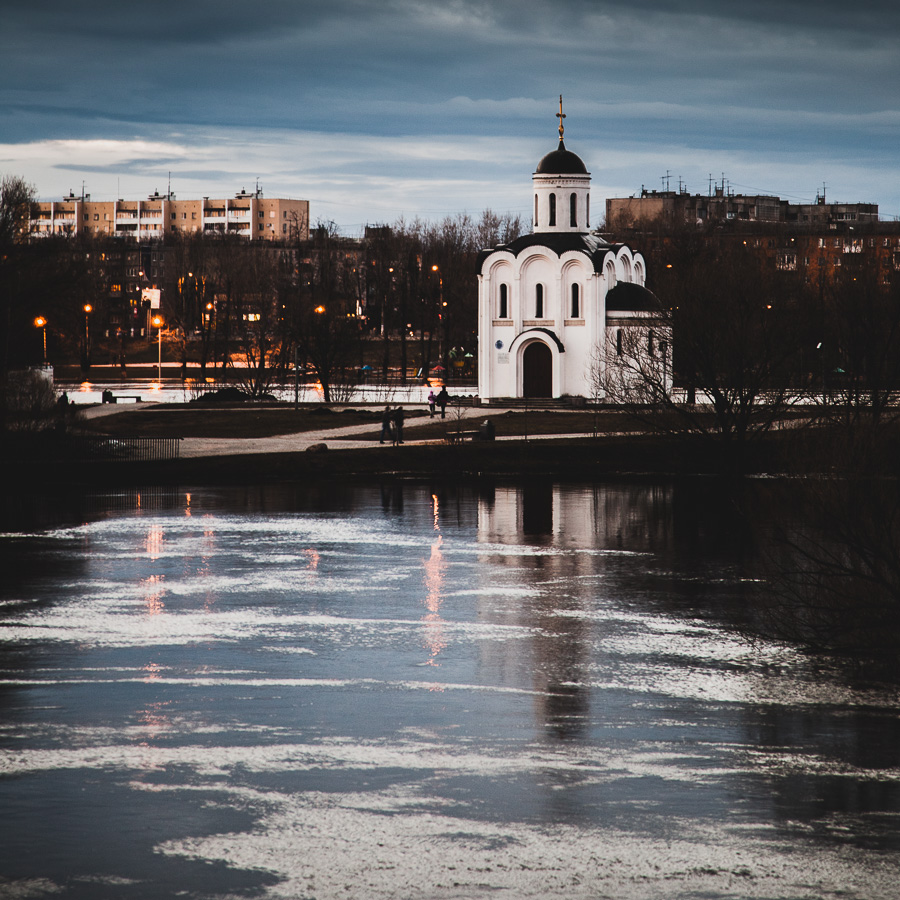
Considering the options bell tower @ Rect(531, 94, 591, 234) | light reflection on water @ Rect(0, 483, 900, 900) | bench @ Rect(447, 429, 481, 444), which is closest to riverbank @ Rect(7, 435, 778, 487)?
bench @ Rect(447, 429, 481, 444)

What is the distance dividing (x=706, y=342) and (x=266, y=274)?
91.3m

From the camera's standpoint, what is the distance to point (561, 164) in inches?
2788

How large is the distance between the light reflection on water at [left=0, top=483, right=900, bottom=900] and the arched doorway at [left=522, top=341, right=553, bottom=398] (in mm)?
45296

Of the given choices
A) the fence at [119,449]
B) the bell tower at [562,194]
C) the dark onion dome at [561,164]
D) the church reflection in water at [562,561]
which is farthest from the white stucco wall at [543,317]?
the church reflection in water at [562,561]

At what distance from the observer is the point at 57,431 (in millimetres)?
40375

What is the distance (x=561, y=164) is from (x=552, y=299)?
7.52 metres

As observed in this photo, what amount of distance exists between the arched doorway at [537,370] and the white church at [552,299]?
5 cm

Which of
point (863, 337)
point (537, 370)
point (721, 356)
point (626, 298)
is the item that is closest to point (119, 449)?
point (721, 356)

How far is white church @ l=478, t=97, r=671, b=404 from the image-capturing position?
69.0m

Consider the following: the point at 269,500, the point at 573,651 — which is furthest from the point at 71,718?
the point at 269,500

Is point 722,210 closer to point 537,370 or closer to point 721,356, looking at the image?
point 537,370

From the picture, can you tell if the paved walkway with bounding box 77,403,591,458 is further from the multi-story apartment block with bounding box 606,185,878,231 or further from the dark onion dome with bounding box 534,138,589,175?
the multi-story apartment block with bounding box 606,185,878,231

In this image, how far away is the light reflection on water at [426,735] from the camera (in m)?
9.91

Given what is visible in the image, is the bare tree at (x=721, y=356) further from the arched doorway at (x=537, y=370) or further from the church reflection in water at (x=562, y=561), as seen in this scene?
the arched doorway at (x=537, y=370)
